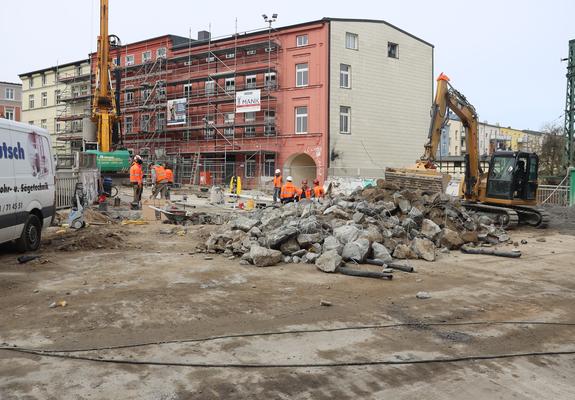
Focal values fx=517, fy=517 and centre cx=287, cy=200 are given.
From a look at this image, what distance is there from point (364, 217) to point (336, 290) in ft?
13.8

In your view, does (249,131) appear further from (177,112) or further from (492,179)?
(492,179)

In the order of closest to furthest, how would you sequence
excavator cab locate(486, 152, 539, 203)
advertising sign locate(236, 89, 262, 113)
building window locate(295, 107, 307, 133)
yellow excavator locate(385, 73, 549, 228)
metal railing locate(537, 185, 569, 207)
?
yellow excavator locate(385, 73, 549, 228), excavator cab locate(486, 152, 539, 203), metal railing locate(537, 185, 569, 207), building window locate(295, 107, 307, 133), advertising sign locate(236, 89, 262, 113)

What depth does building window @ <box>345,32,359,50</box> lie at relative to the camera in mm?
37406

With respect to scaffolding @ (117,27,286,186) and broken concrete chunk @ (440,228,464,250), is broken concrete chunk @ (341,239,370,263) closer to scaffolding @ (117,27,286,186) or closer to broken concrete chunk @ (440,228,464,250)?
broken concrete chunk @ (440,228,464,250)

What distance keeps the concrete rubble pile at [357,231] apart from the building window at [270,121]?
24.7 meters

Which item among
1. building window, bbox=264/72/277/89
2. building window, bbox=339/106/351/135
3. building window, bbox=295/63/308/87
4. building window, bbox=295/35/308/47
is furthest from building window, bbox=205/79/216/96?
building window, bbox=339/106/351/135

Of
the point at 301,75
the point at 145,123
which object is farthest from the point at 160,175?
the point at 145,123

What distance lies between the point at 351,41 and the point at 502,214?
24.0 m

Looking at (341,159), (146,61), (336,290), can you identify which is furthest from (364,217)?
(146,61)

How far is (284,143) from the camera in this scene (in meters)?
38.6

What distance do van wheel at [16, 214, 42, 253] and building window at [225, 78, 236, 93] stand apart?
3200 centimetres

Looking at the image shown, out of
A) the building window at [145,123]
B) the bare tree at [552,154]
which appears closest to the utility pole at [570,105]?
the bare tree at [552,154]

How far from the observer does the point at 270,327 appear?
582 cm

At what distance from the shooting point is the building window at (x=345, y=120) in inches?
1472
